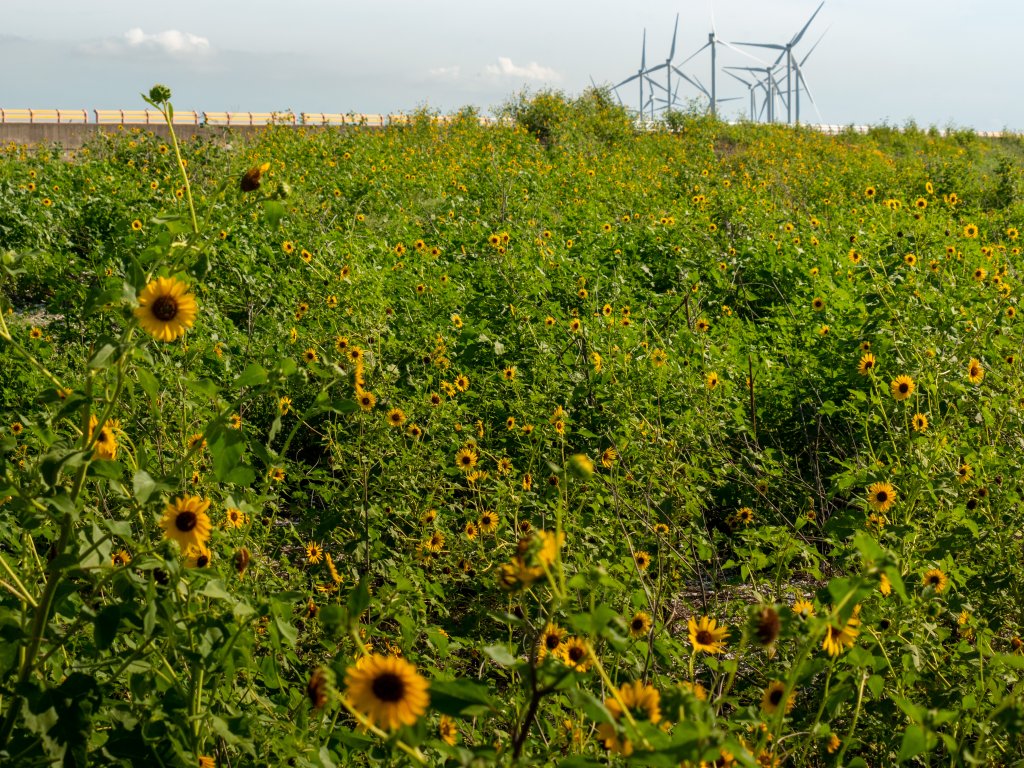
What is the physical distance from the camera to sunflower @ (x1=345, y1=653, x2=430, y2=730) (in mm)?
1114

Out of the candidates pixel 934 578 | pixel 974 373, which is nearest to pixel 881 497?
pixel 934 578

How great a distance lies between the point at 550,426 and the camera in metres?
3.64

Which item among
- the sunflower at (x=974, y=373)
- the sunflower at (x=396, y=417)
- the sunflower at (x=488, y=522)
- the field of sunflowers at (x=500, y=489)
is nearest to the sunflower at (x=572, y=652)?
the field of sunflowers at (x=500, y=489)

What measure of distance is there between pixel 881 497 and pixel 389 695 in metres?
1.80

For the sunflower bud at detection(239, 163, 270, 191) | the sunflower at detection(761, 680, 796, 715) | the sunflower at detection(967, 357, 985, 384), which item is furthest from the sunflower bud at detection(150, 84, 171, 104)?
the sunflower at detection(967, 357, 985, 384)

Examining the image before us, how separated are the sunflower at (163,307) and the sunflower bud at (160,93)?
1.60 feet

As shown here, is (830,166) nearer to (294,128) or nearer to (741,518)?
(294,128)

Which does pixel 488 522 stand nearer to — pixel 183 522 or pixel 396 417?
pixel 396 417

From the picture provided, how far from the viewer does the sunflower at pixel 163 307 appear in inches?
66.0

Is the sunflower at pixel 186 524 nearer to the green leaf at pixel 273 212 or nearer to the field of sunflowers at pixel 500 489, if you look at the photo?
the field of sunflowers at pixel 500 489

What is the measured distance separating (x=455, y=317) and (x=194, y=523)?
300cm

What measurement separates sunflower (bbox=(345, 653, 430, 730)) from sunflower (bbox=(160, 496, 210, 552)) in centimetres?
70

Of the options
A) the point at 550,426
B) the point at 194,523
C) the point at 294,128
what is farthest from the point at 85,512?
the point at 294,128

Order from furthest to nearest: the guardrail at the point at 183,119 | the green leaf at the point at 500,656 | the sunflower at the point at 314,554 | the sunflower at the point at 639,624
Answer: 1. the guardrail at the point at 183,119
2. the sunflower at the point at 314,554
3. the sunflower at the point at 639,624
4. the green leaf at the point at 500,656
